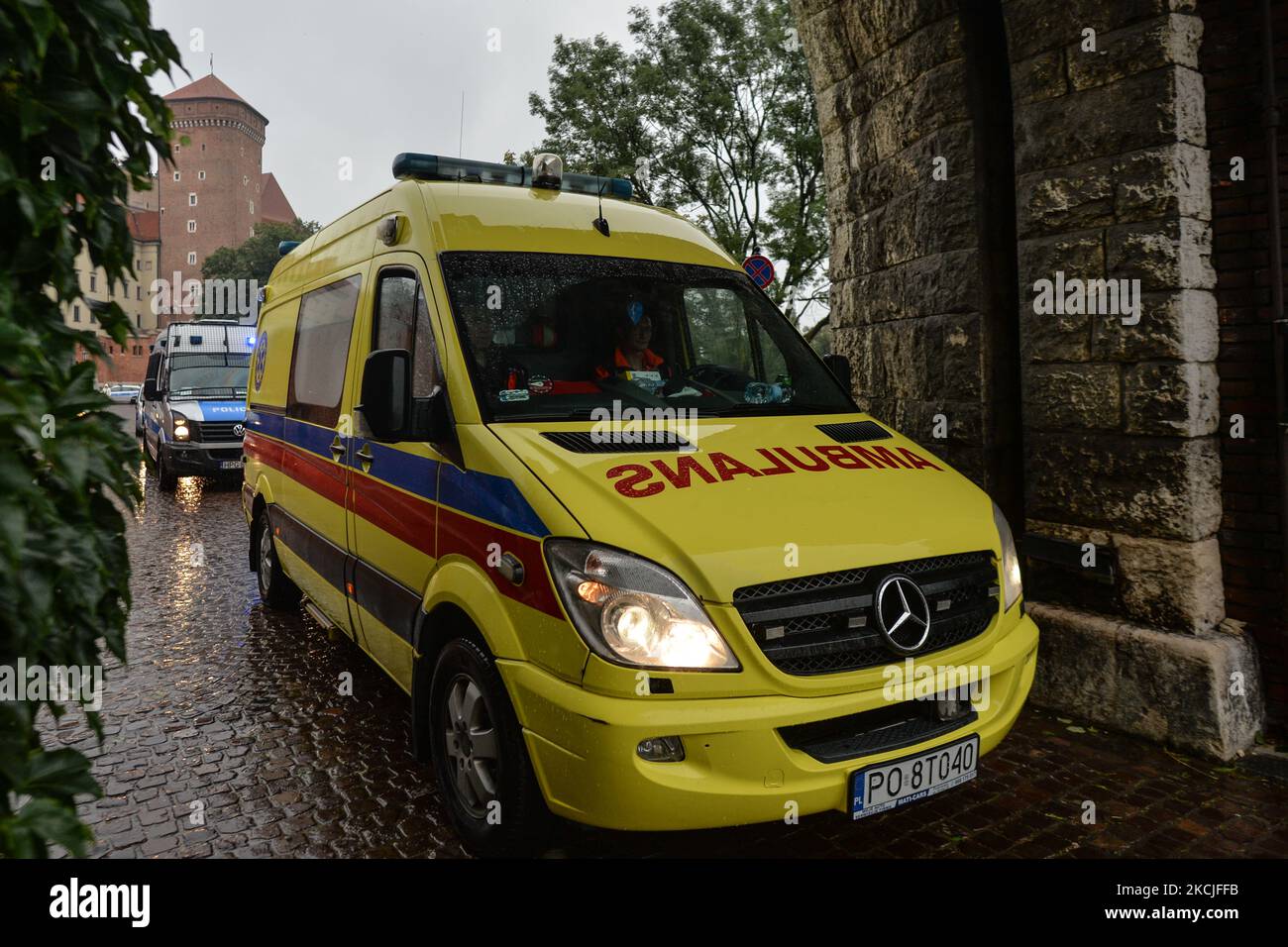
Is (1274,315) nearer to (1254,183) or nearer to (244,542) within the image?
(1254,183)

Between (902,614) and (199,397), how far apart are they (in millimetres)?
13726

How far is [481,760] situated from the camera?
126 inches

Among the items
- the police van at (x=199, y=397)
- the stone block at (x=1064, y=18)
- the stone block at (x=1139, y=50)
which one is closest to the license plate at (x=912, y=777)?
the stone block at (x=1139, y=50)

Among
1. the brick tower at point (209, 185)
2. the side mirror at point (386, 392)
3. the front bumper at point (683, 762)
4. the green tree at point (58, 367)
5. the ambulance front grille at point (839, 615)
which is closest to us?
the green tree at point (58, 367)

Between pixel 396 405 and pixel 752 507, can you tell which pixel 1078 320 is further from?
pixel 396 405

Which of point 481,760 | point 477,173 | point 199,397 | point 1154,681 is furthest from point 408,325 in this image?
point 199,397

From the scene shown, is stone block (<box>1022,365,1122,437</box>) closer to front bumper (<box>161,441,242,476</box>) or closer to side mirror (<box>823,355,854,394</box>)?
side mirror (<box>823,355,854,394</box>)

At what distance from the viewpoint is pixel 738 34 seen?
75.8ft

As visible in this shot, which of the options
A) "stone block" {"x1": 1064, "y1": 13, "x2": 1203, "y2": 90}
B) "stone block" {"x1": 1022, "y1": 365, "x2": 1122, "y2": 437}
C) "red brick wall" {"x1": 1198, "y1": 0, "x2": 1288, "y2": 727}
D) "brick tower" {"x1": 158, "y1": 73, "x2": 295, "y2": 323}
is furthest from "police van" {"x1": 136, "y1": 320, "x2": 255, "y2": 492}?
"brick tower" {"x1": 158, "y1": 73, "x2": 295, "y2": 323}

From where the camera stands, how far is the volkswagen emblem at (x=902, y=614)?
114 inches

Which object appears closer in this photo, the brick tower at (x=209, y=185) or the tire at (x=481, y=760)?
the tire at (x=481, y=760)

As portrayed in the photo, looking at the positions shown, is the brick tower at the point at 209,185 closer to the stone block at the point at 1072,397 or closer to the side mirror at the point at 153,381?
the side mirror at the point at 153,381

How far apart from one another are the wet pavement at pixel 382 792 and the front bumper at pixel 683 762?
0.96ft

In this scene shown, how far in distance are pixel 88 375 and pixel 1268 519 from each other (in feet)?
16.3
